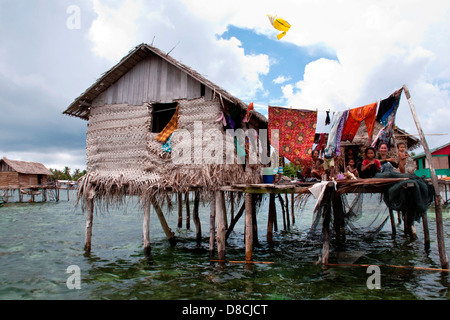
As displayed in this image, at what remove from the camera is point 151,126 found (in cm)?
979

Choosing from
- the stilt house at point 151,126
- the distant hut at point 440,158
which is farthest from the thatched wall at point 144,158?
the distant hut at point 440,158

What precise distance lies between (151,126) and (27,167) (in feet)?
102

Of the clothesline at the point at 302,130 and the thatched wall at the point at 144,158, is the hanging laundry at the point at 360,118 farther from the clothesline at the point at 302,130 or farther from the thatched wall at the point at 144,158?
the thatched wall at the point at 144,158

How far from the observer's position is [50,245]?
12531 mm

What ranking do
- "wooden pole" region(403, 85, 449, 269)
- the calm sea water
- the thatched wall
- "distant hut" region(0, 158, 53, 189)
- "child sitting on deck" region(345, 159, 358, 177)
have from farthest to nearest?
"distant hut" region(0, 158, 53, 189) → "child sitting on deck" region(345, 159, 358, 177) → the thatched wall → "wooden pole" region(403, 85, 449, 269) → the calm sea water

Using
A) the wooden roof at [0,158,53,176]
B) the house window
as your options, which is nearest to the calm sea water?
the house window

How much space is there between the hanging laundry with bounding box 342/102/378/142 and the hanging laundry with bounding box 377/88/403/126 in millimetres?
150

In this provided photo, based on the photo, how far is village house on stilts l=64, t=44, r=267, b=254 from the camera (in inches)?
350

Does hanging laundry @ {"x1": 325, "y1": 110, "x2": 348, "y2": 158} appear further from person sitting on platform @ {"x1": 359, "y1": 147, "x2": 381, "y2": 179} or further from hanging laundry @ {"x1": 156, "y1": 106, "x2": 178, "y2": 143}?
hanging laundry @ {"x1": 156, "y1": 106, "x2": 178, "y2": 143}

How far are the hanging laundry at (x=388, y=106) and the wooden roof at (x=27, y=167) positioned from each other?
35.0 meters

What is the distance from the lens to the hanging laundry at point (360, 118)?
321 inches

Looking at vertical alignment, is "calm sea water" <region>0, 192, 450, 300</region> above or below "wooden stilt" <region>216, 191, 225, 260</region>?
below
